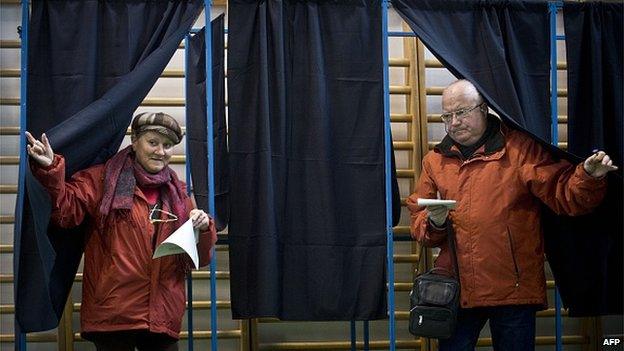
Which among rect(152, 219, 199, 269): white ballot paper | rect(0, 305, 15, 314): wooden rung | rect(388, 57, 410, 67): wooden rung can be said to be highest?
rect(388, 57, 410, 67): wooden rung

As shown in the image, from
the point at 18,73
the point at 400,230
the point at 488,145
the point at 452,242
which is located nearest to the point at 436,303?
the point at 452,242

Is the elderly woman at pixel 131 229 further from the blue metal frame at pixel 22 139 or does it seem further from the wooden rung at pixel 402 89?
the wooden rung at pixel 402 89

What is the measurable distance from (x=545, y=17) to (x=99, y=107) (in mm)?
1990

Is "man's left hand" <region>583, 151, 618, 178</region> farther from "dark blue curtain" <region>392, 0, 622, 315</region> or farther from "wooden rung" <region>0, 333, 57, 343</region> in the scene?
"wooden rung" <region>0, 333, 57, 343</region>

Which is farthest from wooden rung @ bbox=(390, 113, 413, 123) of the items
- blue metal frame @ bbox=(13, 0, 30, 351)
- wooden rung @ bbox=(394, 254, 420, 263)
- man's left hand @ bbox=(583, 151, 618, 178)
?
blue metal frame @ bbox=(13, 0, 30, 351)

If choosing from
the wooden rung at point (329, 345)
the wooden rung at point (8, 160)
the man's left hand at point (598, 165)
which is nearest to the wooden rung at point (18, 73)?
the wooden rung at point (8, 160)

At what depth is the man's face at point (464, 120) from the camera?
11.5 ft

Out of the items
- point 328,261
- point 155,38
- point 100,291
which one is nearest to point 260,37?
point 155,38

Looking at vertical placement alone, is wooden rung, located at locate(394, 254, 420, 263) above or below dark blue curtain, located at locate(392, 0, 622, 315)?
below

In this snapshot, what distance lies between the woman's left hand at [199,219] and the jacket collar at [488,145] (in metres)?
1.03

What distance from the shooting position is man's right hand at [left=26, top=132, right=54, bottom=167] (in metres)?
3.07

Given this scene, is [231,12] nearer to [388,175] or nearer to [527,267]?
[388,175]

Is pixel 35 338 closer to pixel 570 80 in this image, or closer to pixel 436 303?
pixel 436 303

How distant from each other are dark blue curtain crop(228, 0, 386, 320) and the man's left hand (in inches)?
34.2
